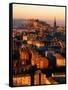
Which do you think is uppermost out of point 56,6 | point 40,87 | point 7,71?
point 56,6

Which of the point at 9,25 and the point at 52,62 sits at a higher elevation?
the point at 9,25

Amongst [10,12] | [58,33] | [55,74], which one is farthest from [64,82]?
[10,12]

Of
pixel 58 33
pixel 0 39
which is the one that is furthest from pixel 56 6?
pixel 0 39

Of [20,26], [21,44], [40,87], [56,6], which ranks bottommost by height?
[40,87]

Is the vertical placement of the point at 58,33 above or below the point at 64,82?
above

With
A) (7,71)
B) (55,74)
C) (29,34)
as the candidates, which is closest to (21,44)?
(29,34)

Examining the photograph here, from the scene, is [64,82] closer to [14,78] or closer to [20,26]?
[14,78]

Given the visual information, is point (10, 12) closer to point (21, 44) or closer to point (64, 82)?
point (21, 44)

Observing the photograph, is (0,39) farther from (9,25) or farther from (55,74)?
(55,74)
